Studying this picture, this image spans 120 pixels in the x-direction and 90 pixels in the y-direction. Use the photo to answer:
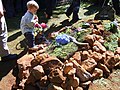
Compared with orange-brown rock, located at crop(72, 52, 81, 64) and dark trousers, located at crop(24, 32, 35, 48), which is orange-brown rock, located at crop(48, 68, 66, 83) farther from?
dark trousers, located at crop(24, 32, 35, 48)

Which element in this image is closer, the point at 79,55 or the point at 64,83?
the point at 64,83

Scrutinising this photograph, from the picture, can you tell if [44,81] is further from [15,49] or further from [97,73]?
[15,49]

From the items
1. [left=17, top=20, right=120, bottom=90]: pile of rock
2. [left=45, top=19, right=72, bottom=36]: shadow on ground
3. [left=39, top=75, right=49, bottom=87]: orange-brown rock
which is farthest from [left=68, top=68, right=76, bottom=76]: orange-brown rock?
[left=45, top=19, right=72, bottom=36]: shadow on ground

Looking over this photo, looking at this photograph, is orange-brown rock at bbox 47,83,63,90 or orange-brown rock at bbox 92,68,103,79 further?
orange-brown rock at bbox 92,68,103,79

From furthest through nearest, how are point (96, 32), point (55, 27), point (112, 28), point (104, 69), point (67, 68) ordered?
point (55, 27)
point (112, 28)
point (96, 32)
point (104, 69)
point (67, 68)

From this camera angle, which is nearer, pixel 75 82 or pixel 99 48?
pixel 75 82

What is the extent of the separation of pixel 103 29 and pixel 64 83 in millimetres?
2137

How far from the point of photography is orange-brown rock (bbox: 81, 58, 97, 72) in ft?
18.3

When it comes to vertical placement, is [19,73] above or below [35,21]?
below

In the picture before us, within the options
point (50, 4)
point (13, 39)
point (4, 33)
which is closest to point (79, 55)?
point (4, 33)

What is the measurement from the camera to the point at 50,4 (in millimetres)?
9180

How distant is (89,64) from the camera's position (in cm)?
566

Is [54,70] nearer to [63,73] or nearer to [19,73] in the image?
[63,73]

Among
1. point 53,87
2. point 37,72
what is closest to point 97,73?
point 53,87
